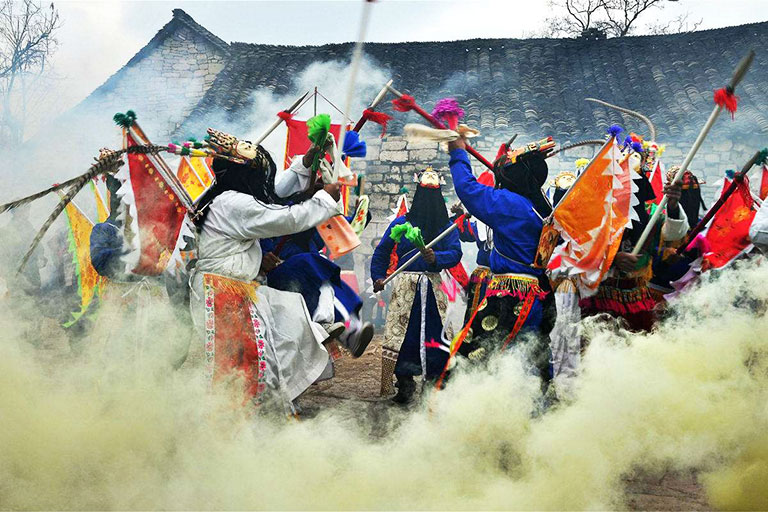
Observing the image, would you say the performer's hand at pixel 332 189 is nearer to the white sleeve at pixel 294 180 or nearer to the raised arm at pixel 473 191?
the white sleeve at pixel 294 180

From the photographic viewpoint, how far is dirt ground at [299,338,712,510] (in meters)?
3.86

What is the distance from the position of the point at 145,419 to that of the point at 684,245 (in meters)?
3.77

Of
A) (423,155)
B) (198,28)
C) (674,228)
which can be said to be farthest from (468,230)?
(198,28)

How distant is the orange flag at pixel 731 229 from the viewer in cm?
530

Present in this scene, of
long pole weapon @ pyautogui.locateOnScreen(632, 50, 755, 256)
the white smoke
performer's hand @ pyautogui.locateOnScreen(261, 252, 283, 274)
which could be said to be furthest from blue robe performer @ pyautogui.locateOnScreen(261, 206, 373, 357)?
long pole weapon @ pyautogui.locateOnScreen(632, 50, 755, 256)

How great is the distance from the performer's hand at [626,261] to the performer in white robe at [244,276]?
66.6 inches

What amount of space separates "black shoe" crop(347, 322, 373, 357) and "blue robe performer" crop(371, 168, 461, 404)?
2.76ft

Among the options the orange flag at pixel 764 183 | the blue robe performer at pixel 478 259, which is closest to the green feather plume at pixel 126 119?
the blue robe performer at pixel 478 259

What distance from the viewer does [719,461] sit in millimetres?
3641

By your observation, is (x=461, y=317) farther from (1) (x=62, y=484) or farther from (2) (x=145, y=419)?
(1) (x=62, y=484)

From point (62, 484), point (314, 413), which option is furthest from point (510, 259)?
point (62, 484)

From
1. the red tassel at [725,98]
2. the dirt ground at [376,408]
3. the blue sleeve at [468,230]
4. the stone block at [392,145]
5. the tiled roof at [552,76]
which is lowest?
the dirt ground at [376,408]

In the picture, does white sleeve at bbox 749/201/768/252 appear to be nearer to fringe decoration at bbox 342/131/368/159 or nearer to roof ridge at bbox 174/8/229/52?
fringe decoration at bbox 342/131/368/159

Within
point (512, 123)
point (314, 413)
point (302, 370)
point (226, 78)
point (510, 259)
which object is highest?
point (226, 78)
